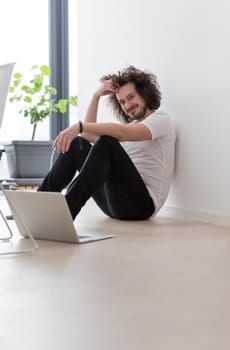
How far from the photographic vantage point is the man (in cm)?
307

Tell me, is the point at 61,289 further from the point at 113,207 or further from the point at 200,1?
the point at 200,1

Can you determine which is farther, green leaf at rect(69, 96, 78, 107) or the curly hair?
green leaf at rect(69, 96, 78, 107)

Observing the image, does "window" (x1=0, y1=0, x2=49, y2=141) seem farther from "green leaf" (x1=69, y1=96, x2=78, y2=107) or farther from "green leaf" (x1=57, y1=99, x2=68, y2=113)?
"green leaf" (x1=69, y1=96, x2=78, y2=107)

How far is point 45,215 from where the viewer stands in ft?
8.86

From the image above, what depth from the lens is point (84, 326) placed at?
143 centimetres

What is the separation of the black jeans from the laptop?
19cm

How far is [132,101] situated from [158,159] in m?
0.37

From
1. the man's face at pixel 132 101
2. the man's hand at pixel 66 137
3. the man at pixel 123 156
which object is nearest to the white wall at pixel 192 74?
the man at pixel 123 156

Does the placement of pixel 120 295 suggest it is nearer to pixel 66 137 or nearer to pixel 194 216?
pixel 66 137

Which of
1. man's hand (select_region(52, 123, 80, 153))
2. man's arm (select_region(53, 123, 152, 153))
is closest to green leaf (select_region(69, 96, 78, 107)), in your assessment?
man's arm (select_region(53, 123, 152, 153))

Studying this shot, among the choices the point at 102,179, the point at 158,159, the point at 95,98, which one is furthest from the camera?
the point at 95,98

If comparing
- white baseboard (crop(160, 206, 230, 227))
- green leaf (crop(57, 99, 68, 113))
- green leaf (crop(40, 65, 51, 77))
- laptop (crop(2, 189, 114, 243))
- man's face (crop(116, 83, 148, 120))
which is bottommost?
white baseboard (crop(160, 206, 230, 227))

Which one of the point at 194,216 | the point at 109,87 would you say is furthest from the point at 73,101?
the point at 194,216

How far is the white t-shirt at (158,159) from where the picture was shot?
354 centimetres
